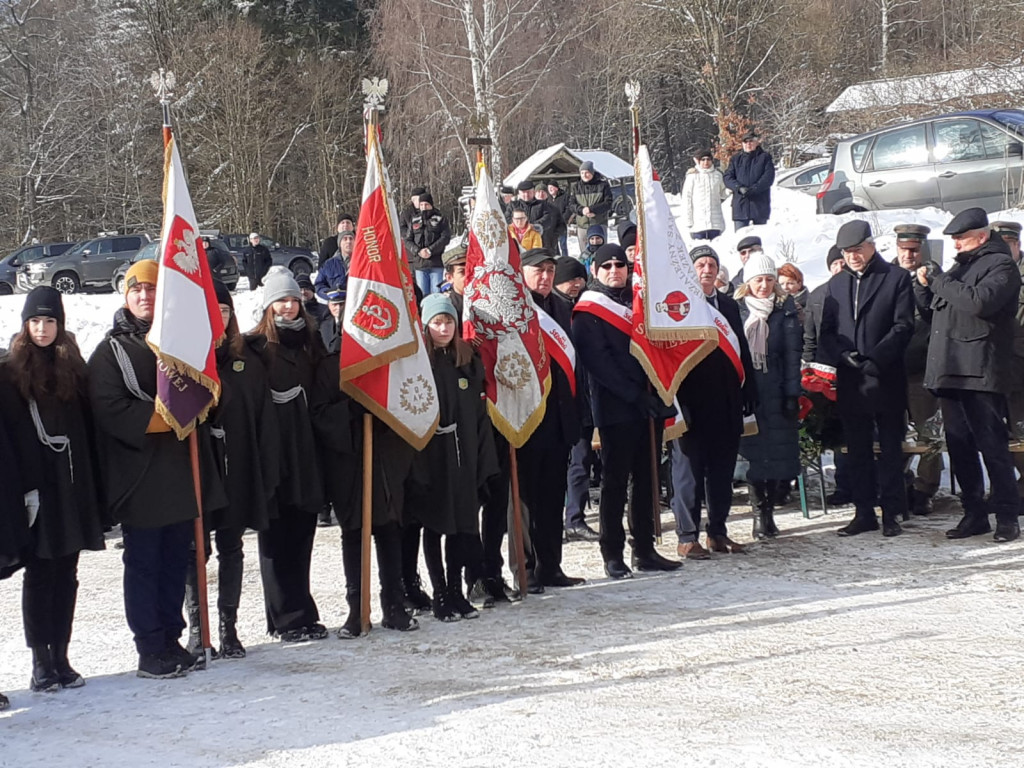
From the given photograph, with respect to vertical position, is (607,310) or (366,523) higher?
(607,310)

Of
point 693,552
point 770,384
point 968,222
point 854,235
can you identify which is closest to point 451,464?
point 693,552

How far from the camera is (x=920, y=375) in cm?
950

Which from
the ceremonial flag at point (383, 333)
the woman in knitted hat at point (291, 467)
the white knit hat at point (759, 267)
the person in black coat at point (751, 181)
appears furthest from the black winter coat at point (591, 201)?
the woman in knitted hat at point (291, 467)

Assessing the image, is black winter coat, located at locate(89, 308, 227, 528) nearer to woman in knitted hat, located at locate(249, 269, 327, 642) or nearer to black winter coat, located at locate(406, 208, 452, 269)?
woman in knitted hat, located at locate(249, 269, 327, 642)

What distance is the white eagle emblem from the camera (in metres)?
6.09

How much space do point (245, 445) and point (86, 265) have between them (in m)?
27.0

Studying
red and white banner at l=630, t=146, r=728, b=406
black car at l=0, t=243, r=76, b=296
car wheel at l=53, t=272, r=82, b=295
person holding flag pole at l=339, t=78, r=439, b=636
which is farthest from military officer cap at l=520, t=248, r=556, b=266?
black car at l=0, t=243, r=76, b=296

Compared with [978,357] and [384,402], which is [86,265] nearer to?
[384,402]

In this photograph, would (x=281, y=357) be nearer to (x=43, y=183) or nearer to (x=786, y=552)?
(x=786, y=552)

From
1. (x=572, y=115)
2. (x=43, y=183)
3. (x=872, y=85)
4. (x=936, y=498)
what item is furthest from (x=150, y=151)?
(x=936, y=498)

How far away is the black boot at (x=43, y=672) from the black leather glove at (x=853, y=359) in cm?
544

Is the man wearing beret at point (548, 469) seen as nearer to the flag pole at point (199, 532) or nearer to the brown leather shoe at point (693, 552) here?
the brown leather shoe at point (693, 552)

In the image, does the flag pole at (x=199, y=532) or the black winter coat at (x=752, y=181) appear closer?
the flag pole at (x=199, y=532)

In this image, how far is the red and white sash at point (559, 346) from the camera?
7602 mm
